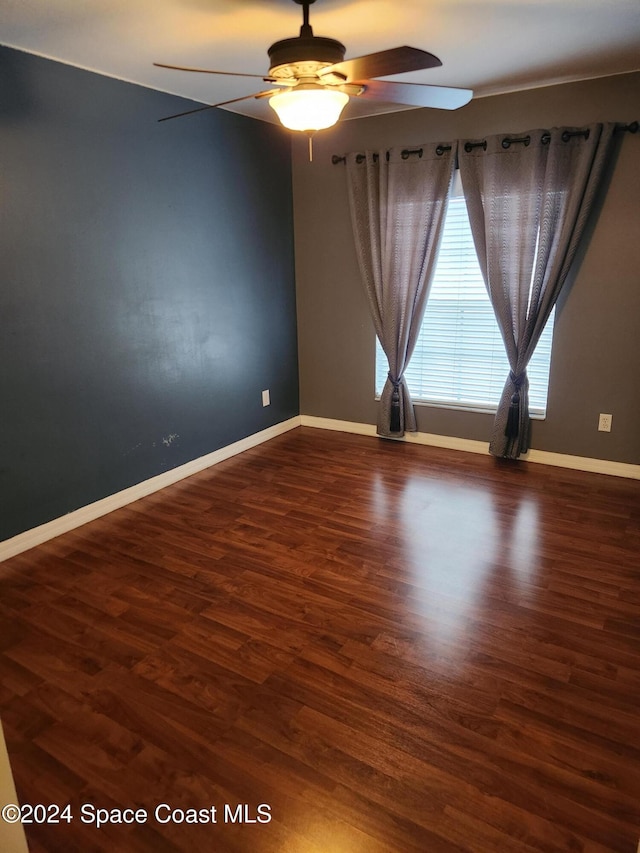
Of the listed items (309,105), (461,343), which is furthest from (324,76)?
(461,343)

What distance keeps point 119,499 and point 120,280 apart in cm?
133

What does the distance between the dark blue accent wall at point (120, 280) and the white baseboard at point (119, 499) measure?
5 cm

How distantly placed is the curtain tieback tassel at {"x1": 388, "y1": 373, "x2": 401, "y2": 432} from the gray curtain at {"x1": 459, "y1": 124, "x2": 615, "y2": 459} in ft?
2.65

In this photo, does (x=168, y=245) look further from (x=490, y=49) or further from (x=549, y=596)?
(x=549, y=596)

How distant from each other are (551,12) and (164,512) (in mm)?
3152

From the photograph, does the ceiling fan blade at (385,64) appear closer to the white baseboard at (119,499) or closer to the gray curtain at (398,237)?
the gray curtain at (398,237)

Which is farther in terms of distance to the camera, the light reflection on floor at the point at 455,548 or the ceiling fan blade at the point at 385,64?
the light reflection on floor at the point at 455,548

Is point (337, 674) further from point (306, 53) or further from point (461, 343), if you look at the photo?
point (461, 343)

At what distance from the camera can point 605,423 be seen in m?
3.62

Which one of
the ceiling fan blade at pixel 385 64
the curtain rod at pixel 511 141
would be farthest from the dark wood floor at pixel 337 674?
the curtain rod at pixel 511 141

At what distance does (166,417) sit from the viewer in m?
Result: 3.61

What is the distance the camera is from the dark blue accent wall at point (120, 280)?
2713 millimetres

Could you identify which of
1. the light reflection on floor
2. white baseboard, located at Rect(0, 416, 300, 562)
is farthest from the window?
white baseboard, located at Rect(0, 416, 300, 562)

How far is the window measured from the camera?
381 cm
